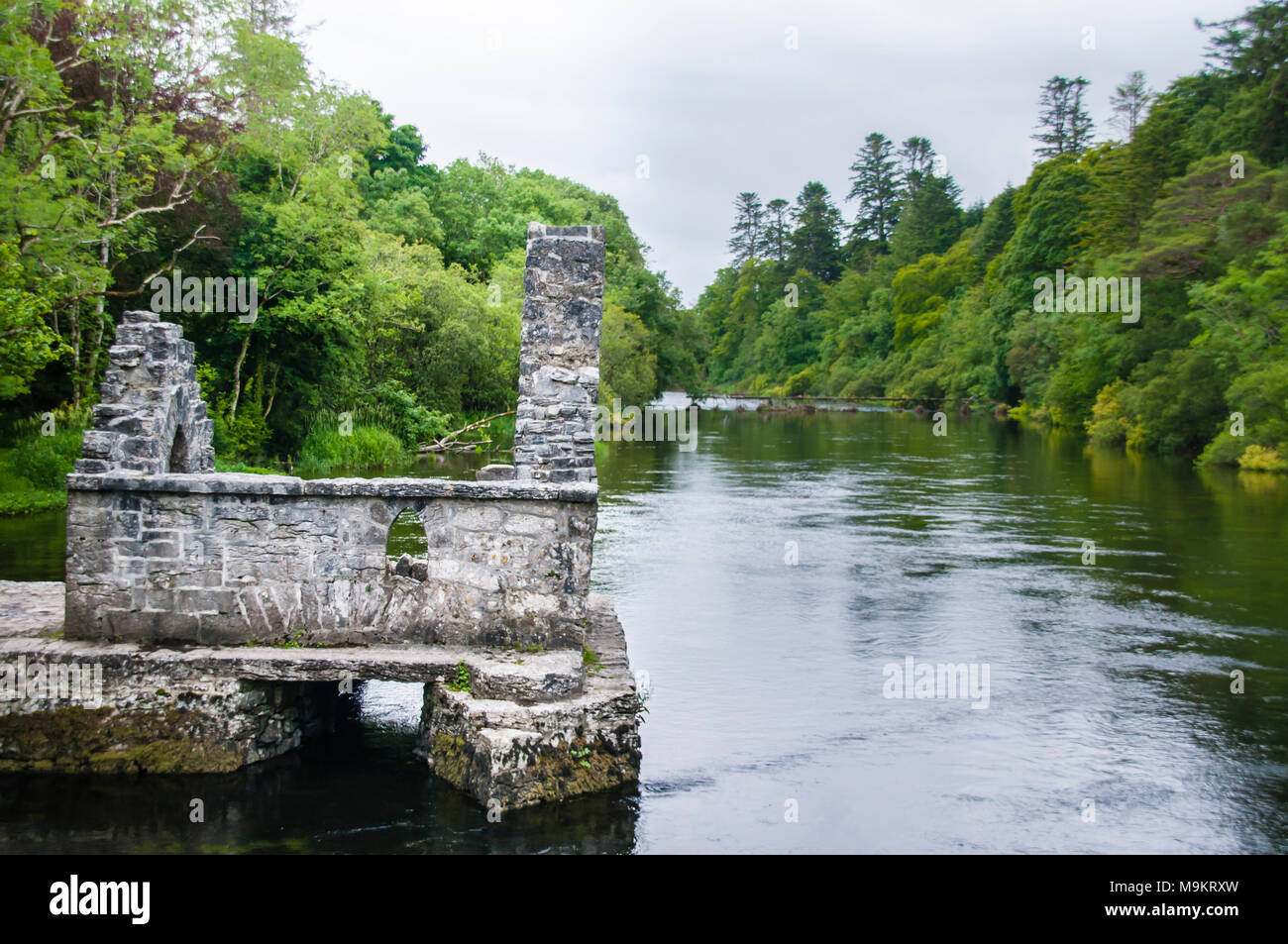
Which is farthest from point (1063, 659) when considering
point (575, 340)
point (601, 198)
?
point (601, 198)

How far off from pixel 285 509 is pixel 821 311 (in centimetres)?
10053

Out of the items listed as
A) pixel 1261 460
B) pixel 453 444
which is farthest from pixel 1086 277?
pixel 453 444

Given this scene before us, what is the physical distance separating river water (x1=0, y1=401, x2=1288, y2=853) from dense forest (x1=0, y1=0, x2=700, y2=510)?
4.82 meters

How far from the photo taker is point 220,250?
25844 mm

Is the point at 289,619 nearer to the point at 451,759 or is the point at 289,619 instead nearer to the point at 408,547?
the point at 451,759

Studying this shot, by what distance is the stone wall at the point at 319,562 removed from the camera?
859 centimetres

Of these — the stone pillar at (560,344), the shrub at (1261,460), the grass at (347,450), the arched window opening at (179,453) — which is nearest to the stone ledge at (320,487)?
the stone pillar at (560,344)

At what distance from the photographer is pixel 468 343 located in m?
36.8

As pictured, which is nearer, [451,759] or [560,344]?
[451,759]

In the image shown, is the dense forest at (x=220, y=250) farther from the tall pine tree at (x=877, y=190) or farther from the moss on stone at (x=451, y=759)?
the tall pine tree at (x=877, y=190)

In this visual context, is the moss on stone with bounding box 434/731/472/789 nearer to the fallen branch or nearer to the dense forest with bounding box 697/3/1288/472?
the fallen branch

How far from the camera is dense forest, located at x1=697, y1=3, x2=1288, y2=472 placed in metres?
35.2

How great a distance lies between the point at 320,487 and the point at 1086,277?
173ft
